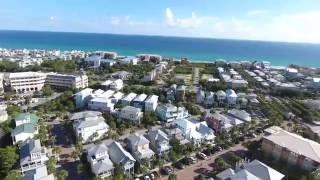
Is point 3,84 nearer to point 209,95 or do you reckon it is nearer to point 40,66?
point 40,66

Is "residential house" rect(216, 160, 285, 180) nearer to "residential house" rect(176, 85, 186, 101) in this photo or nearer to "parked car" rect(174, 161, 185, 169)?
"parked car" rect(174, 161, 185, 169)

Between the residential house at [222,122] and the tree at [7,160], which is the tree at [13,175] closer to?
the tree at [7,160]

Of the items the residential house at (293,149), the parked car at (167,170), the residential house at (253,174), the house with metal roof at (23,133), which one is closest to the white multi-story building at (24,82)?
the house with metal roof at (23,133)

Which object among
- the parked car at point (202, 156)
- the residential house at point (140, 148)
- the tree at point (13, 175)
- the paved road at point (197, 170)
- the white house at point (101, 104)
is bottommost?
the paved road at point (197, 170)

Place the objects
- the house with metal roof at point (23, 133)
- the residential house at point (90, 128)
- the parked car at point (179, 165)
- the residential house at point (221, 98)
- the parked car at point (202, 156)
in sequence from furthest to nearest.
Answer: the residential house at point (221, 98)
the residential house at point (90, 128)
the house with metal roof at point (23, 133)
the parked car at point (202, 156)
the parked car at point (179, 165)

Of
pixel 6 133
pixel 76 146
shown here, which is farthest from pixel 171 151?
pixel 6 133

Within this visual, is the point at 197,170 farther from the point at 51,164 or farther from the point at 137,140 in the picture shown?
the point at 51,164

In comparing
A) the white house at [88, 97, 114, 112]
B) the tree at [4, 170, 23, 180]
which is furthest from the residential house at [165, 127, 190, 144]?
the tree at [4, 170, 23, 180]
